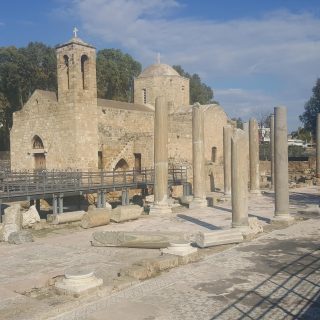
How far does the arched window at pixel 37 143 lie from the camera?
28766 mm

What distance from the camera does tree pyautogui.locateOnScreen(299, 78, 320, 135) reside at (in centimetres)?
5541

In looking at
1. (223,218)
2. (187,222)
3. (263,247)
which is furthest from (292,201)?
(263,247)

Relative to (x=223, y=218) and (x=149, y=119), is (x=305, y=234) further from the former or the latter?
(x=149, y=119)

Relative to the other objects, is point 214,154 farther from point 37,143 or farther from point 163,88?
point 37,143

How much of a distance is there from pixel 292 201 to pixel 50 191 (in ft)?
39.0

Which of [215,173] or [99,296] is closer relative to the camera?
[99,296]

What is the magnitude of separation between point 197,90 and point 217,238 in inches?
2466

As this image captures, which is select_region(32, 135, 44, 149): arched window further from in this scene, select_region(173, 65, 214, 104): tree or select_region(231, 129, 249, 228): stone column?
select_region(173, 65, 214, 104): tree

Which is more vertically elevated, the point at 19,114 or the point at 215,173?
the point at 19,114

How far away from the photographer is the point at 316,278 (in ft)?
26.5

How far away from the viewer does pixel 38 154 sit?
28938 millimetres

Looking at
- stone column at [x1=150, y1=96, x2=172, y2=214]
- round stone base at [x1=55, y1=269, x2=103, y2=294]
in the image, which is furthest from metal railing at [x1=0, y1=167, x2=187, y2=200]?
round stone base at [x1=55, y1=269, x2=103, y2=294]

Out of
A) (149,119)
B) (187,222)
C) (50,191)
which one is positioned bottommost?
(187,222)

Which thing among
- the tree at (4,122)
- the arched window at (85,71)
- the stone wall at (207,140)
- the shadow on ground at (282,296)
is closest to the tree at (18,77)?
the tree at (4,122)
